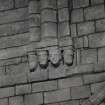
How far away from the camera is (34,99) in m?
8.84

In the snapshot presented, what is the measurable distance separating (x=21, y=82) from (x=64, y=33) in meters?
1.06

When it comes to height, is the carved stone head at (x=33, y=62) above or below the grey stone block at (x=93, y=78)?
above

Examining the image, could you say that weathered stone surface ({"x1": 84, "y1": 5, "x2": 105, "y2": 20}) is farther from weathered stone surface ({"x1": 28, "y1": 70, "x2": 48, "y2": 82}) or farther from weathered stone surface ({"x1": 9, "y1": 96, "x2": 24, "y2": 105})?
weathered stone surface ({"x1": 9, "y1": 96, "x2": 24, "y2": 105})

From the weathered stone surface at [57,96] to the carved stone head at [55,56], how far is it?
1.50 ft

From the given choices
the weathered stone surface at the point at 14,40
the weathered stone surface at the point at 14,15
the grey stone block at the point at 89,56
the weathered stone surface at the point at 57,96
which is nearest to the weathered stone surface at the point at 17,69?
the weathered stone surface at the point at 14,40

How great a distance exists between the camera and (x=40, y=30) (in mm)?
9125

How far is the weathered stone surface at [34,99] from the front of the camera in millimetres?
8805

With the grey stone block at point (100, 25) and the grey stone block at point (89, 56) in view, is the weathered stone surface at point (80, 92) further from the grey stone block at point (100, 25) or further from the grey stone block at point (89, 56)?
the grey stone block at point (100, 25)

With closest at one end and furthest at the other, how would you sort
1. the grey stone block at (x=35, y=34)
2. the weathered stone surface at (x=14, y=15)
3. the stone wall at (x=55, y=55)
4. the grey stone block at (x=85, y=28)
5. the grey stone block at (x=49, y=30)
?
the stone wall at (x=55, y=55)
the grey stone block at (x=85, y=28)
the grey stone block at (x=49, y=30)
the grey stone block at (x=35, y=34)
the weathered stone surface at (x=14, y=15)

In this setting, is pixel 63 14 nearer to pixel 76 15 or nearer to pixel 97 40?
pixel 76 15

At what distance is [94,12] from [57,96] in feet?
4.88

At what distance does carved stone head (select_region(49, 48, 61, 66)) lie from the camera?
29.0ft

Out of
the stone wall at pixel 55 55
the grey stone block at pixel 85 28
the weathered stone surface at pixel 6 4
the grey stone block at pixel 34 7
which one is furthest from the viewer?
the weathered stone surface at pixel 6 4

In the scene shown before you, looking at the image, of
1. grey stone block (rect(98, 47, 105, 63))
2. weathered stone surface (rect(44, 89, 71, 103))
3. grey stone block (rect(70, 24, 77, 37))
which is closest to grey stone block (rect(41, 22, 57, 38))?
grey stone block (rect(70, 24, 77, 37))
